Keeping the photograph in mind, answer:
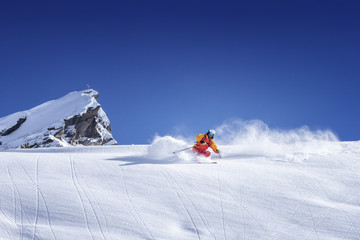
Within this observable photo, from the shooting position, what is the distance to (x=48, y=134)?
6506 centimetres

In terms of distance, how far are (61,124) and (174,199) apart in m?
63.4

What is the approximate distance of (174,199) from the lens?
1026 centimetres

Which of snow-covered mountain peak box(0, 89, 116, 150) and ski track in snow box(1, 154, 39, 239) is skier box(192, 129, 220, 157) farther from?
snow-covered mountain peak box(0, 89, 116, 150)

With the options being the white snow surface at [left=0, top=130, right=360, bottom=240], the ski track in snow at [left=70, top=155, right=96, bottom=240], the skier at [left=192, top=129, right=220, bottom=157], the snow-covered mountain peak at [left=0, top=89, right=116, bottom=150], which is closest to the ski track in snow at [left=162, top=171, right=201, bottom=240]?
the white snow surface at [left=0, top=130, right=360, bottom=240]

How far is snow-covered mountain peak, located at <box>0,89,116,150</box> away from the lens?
65.7 m

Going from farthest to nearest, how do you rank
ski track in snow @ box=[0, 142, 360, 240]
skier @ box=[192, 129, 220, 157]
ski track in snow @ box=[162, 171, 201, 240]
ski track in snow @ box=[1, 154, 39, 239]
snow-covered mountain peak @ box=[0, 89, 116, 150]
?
snow-covered mountain peak @ box=[0, 89, 116, 150] < skier @ box=[192, 129, 220, 157] < ski track in snow @ box=[162, 171, 201, 240] < ski track in snow @ box=[0, 142, 360, 240] < ski track in snow @ box=[1, 154, 39, 239]

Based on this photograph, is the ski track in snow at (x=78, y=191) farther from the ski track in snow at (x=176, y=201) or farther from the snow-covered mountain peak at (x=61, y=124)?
the snow-covered mountain peak at (x=61, y=124)

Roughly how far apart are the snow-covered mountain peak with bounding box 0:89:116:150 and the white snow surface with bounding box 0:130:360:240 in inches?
2183

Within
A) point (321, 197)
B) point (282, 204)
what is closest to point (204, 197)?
point (282, 204)

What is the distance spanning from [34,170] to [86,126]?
66456 mm

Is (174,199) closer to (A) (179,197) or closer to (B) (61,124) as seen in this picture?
(A) (179,197)

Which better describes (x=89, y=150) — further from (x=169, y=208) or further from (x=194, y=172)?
(x=169, y=208)

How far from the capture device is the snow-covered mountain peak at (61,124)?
216 feet

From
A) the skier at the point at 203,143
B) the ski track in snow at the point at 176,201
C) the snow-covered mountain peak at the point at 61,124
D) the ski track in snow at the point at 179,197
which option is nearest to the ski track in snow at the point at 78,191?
the ski track in snow at the point at 176,201
